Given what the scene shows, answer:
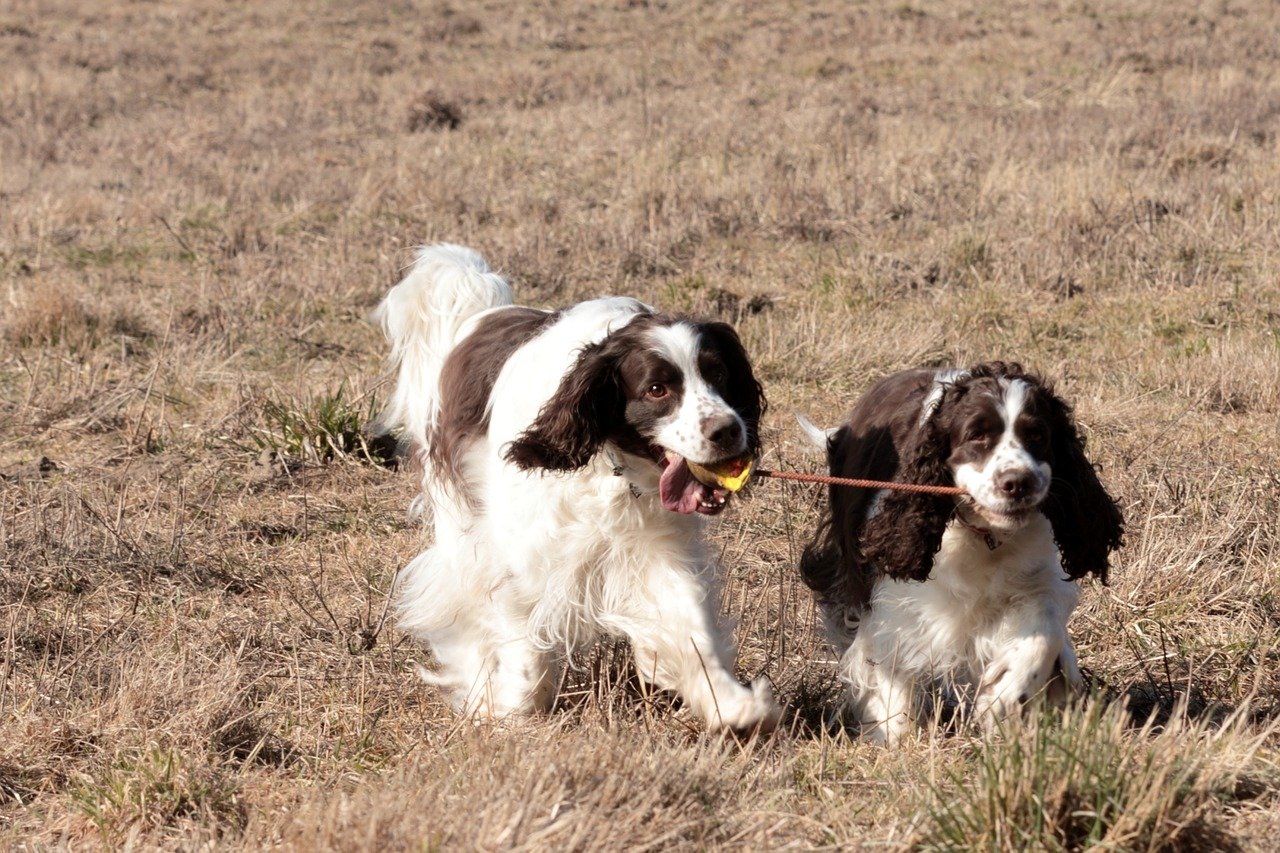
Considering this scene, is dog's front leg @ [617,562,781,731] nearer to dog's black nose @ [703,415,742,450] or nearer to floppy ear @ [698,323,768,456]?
floppy ear @ [698,323,768,456]

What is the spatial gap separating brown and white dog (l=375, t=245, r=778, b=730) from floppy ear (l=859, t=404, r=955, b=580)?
1.38ft

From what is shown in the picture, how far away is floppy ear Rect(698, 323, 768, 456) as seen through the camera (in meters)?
4.06

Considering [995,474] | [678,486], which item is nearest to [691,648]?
[678,486]

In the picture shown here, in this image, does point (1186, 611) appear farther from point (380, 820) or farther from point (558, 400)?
point (380, 820)

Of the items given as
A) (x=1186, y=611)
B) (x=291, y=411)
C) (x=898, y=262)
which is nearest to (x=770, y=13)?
(x=898, y=262)

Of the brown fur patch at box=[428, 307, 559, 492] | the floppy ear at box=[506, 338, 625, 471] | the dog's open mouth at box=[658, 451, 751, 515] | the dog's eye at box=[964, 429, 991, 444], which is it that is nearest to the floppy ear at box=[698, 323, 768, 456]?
the dog's open mouth at box=[658, 451, 751, 515]

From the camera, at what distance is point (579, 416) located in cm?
394

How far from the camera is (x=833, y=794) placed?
138 inches

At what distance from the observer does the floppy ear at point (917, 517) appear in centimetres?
397

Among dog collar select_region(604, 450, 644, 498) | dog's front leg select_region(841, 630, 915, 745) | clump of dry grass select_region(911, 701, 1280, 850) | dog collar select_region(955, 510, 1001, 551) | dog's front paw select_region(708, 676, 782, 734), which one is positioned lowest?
dog's front leg select_region(841, 630, 915, 745)

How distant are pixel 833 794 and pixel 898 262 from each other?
627 centimetres

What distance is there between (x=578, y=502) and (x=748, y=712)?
2.36 feet

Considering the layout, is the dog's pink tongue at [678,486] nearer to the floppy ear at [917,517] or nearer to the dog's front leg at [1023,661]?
the floppy ear at [917,517]

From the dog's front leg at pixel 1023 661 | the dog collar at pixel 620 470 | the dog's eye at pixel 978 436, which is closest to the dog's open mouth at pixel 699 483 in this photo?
the dog collar at pixel 620 470
